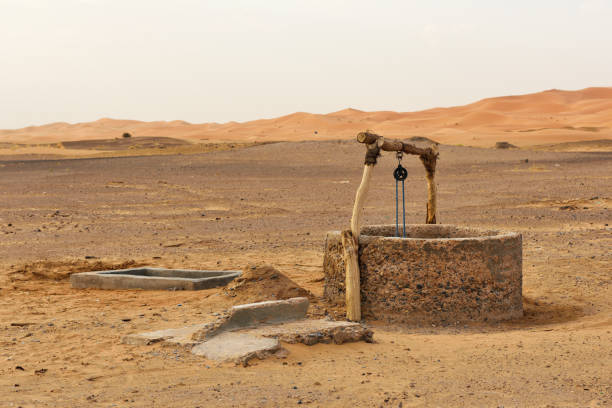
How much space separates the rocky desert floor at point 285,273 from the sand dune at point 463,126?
26.1 meters

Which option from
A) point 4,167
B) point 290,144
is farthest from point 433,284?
point 290,144

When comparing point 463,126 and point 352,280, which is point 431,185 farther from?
point 463,126

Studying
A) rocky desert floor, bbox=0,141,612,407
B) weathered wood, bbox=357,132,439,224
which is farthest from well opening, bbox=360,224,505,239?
rocky desert floor, bbox=0,141,612,407

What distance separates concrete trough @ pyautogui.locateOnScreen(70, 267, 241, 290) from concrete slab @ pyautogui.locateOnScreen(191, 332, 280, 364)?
105 inches

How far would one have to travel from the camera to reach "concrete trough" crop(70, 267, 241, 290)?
8.13m

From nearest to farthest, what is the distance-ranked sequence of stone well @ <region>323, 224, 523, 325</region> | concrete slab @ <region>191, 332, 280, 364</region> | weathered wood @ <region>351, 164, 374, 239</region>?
1. concrete slab @ <region>191, 332, 280, 364</region>
2. stone well @ <region>323, 224, 523, 325</region>
3. weathered wood @ <region>351, 164, 374, 239</region>

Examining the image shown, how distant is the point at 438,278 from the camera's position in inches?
261

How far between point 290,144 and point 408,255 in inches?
1057

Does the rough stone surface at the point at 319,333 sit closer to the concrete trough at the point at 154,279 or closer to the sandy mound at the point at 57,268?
the concrete trough at the point at 154,279

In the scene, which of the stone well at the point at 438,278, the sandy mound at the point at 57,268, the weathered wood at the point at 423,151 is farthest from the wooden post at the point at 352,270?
the sandy mound at the point at 57,268

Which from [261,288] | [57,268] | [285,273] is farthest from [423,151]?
[57,268]

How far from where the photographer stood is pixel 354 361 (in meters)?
5.10

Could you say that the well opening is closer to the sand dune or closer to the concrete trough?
the concrete trough

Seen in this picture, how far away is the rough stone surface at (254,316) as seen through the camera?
5555 mm
